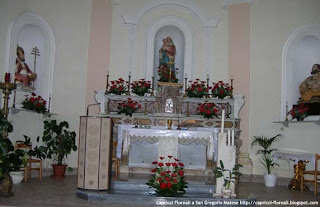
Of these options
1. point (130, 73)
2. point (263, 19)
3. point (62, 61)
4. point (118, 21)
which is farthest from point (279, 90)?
point (62, 61)

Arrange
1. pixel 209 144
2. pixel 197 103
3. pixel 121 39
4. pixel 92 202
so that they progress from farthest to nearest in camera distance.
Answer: pixel 121 39
pixel 197 103
pixel 209 144
pixel 92 202

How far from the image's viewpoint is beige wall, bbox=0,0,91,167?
1066 cm

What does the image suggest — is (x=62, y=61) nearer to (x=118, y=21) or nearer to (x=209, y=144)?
(x=118, y=21)

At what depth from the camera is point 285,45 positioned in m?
10.8

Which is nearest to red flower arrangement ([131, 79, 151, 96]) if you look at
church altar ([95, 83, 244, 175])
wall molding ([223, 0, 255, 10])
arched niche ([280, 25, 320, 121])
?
church altar ([95, 83, 244, 175])

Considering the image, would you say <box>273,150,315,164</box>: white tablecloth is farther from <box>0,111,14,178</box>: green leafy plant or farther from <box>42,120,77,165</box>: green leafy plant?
<box>0,111,14,178</box>: green leafy plant

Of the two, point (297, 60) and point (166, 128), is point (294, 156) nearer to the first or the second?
point (297, 60)

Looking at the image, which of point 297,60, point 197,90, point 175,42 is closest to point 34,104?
point 197,90

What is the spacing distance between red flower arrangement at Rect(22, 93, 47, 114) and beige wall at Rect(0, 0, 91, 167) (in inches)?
27.8

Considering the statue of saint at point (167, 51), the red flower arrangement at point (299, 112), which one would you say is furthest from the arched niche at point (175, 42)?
the red flower arrangement at point (299, 112)

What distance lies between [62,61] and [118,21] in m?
2.05

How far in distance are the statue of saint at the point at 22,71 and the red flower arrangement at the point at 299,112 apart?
703 cm

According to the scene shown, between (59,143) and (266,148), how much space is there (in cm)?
536

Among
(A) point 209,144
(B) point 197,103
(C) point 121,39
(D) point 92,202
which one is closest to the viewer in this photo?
(D) point 92,202
